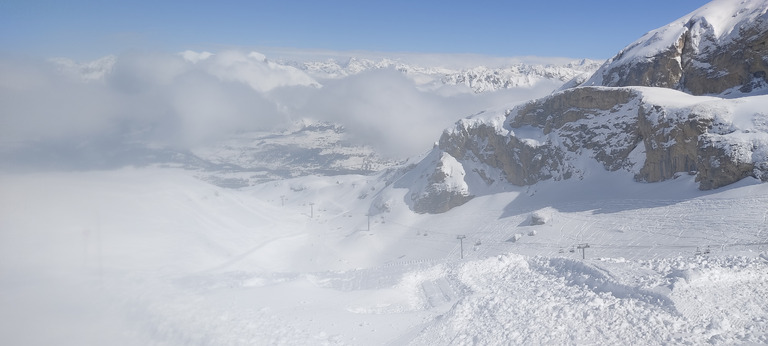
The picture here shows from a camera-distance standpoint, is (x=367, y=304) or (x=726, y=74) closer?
(x=367, y=304)

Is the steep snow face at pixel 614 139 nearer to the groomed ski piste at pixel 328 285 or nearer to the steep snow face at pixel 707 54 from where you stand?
the groomed ski piste at pixel 328 285

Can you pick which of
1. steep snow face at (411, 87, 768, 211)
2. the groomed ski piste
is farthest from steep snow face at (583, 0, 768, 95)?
the groomed ski piste

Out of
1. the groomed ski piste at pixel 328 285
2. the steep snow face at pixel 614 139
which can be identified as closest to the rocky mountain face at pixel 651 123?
the steep snow face at pixel 614 139

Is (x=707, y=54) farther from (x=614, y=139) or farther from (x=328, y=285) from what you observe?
(x=328, y=285)

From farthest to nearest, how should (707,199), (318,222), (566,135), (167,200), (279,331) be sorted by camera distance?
(318,222) → (566,135) → (707,199) → (167,200) → (279,331)

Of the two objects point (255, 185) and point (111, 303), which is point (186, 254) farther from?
point (255, 185)

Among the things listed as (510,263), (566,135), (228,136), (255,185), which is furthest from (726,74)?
(228,136)

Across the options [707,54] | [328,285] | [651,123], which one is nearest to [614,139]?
[651,123]
